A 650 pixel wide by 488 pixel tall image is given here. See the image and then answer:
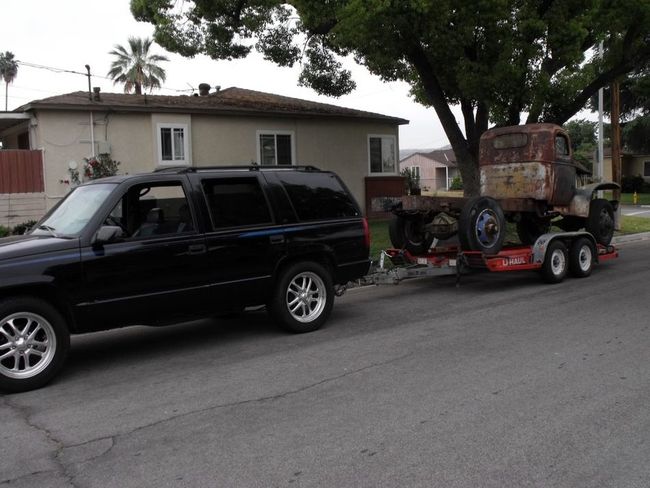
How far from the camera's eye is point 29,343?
5.37 m

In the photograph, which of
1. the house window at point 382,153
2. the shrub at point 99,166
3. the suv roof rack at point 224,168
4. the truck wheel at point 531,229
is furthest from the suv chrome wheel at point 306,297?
the house window at point 382,153

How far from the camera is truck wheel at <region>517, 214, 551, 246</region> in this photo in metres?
11.4

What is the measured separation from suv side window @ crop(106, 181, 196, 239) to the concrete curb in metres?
14.0

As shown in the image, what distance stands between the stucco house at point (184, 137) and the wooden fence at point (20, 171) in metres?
0.02

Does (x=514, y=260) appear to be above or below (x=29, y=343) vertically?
above

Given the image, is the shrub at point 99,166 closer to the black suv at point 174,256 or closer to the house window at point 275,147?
the house window at point 275,147

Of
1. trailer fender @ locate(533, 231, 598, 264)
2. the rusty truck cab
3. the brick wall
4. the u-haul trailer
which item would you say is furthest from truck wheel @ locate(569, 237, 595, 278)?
the brick wall

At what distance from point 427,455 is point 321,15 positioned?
1085 centimetres

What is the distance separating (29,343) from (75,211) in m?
1.54

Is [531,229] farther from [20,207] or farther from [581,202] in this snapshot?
[20,207]

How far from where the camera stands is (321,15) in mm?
12852

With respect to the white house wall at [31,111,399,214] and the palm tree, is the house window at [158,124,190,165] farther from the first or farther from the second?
the palm tree

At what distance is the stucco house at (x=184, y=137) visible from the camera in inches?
643

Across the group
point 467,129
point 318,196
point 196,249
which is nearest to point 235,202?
point 196,249
